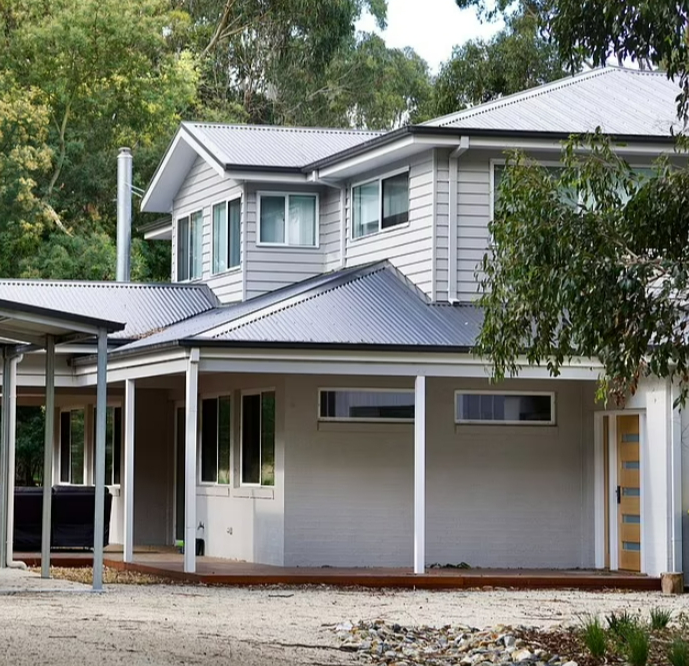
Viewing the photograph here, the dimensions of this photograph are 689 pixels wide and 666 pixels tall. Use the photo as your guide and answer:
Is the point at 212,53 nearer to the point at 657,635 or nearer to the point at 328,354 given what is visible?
the point at 328,354

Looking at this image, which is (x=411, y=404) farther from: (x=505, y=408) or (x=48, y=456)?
(x=48, y=456)

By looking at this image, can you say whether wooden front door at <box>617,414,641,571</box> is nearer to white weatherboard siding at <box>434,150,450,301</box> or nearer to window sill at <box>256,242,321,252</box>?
white weatherboard siding at <box>434,150,450,301</box>

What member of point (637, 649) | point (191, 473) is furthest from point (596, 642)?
point (191, 473)

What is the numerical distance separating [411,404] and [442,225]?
8.44ft

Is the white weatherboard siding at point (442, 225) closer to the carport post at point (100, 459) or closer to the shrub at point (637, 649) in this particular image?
the carport post at point (100, 459)

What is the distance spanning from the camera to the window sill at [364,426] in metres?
20.9

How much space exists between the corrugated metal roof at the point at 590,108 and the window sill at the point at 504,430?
13.5ft

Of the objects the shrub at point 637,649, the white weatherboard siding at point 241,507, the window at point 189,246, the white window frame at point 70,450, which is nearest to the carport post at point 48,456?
the white weatherboard siding at point 241,507

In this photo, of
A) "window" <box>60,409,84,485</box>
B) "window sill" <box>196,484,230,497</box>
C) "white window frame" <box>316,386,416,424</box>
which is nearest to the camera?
"white window frame" <box>316,386,416,424</box>

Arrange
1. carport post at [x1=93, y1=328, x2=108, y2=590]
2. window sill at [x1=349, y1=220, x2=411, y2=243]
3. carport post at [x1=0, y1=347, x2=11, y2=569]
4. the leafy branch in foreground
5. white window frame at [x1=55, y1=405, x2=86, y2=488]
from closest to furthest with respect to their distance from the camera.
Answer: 1. the leafy branch in foreground
2. carport post at [x1=93, y1=328, x2=108, y2=590]
3. carport post at [x1=0, y1=347, x2=11, y2=569]
4. window sill at [x1=349, y1=220, x2=411, y2=243]
5. white window frame at [x1=55, y1=405, x2=86, y2=488]

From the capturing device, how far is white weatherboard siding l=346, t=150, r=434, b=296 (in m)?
21.6

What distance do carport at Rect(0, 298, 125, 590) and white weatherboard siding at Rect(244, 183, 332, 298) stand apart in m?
5.92

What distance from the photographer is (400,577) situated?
18625mm

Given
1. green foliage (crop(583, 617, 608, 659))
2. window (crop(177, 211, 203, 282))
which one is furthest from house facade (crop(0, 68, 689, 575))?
green foliage (crop(583, 617, 608, 659))
